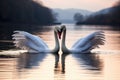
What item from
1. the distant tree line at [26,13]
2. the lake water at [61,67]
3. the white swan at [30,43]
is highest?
the distant tree line at [26,13]

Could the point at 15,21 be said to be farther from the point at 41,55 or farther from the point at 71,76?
the point at 71,76

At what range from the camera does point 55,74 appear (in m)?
19.7

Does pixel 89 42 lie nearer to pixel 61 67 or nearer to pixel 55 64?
pixel 55 64

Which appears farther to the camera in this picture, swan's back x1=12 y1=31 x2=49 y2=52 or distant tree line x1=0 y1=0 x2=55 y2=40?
distant tree line x1=0 y1=0 x2=55 y2=40

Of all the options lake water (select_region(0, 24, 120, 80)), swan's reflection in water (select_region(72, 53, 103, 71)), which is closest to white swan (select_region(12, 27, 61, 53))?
lake water (select_region(0, 24, 120, 80))

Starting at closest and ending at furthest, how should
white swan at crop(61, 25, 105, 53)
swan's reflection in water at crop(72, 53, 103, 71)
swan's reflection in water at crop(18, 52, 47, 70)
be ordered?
swan's reflection in water at crop(72, 53, 103, 71)
swan's reflection in water at crop(18, 52, 47, 70)
white swan at crop(61, 25, 105, 53)

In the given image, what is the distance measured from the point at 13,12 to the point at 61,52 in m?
83.4

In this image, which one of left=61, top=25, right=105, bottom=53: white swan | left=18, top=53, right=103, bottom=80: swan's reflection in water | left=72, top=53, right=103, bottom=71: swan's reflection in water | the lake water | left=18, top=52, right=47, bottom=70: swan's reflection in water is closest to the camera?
the lake water

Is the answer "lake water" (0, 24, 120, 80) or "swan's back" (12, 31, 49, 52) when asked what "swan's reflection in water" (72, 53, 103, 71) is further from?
"swan's back" (12, 31, 49, 52)

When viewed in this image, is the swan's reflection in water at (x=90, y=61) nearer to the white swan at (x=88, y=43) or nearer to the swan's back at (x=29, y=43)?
the white swan at (x=88, y=43)

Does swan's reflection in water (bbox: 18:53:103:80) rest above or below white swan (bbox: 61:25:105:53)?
below

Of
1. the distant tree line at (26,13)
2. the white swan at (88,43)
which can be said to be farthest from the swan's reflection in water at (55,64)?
the distant tree line at (26,13)

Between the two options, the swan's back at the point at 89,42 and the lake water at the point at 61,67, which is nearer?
the lake water at the point at 61,67

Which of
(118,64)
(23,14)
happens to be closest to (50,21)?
(23,14)
